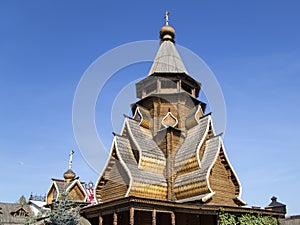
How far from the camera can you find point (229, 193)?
19.5 meters

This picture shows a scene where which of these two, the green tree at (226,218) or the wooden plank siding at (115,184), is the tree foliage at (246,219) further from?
the wooden plank siding at (115,184)

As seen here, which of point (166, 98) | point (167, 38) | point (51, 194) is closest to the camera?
point (166, 98)

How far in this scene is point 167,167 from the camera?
2064 cm

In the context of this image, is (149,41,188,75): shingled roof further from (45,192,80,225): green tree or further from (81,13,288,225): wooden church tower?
(45,192,80,225): green tree

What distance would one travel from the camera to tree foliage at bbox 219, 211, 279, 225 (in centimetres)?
1585

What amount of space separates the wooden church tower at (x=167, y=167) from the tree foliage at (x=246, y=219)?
0.40m

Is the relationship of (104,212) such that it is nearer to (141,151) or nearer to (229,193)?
(141,151)

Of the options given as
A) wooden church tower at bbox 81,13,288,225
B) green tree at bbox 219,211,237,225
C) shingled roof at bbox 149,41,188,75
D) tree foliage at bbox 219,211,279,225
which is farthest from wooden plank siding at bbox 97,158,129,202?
shingled roof at bbox 149,41,188,75

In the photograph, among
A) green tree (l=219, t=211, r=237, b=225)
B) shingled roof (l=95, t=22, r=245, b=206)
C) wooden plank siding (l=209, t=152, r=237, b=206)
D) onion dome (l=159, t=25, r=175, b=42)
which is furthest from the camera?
onion dome (l=159, t=25, r=175, b=42)

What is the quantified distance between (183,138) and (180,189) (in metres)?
4.25

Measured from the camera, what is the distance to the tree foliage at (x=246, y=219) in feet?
52.0

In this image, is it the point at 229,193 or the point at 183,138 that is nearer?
the point at 229,193

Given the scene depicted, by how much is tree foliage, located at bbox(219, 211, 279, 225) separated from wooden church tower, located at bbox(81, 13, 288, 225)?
40cm

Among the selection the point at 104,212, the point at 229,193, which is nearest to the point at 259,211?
the point at 229,193
